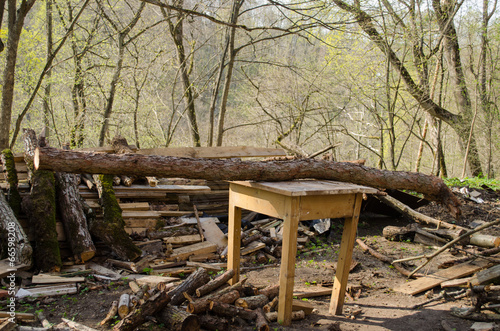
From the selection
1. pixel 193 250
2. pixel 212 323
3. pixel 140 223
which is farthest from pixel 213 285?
pixel 140 223

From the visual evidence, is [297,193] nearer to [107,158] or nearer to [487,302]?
[107,158]

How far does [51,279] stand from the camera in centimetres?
372

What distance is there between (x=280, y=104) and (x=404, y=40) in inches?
207

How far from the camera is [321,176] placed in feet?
11.9

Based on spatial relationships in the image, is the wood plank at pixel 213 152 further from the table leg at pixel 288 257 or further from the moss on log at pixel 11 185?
the table leg at pixel 288 257

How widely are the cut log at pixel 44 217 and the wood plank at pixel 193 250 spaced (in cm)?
149

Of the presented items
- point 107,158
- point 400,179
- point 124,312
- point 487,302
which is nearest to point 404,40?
point 400,179

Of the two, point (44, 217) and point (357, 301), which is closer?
point (357, 301)

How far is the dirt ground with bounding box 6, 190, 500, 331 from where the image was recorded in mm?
3037

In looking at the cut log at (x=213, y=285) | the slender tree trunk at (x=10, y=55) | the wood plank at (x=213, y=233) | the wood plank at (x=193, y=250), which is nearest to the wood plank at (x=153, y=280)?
the wood plank at (x=193, y=250)

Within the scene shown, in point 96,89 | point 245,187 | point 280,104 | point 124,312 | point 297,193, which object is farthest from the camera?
point 280,104

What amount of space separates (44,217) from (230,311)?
2836mm

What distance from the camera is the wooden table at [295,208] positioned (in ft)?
9.32

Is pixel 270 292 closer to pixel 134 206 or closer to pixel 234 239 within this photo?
pixel 234 239
